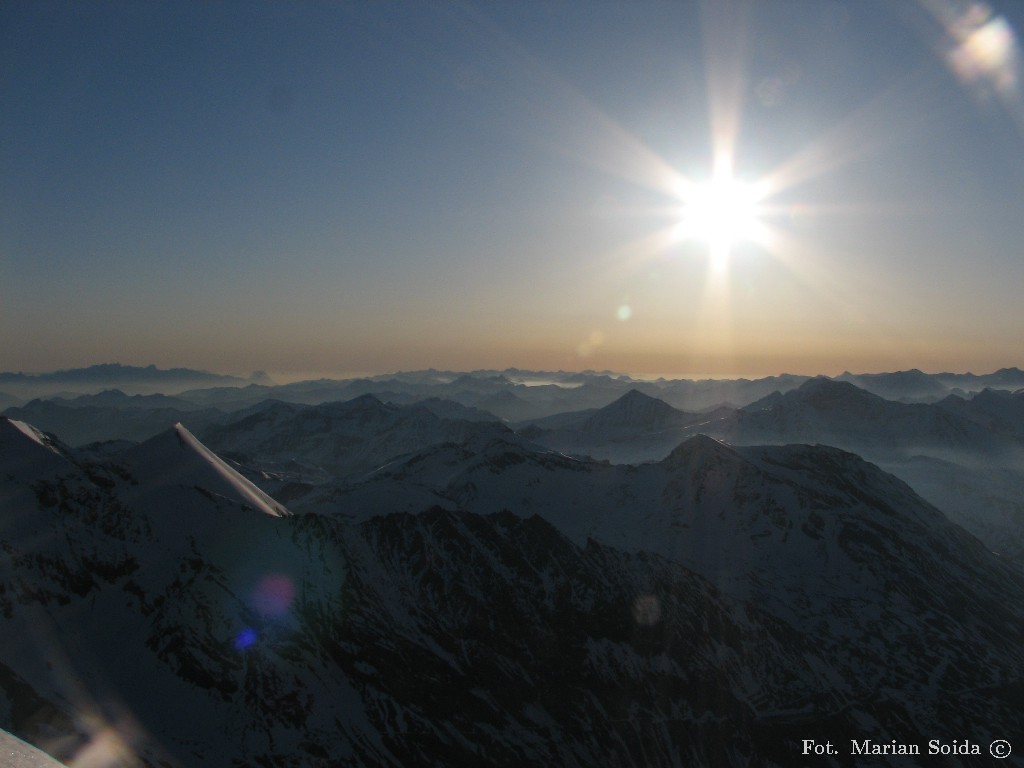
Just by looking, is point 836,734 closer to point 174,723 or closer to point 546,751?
point 546,751

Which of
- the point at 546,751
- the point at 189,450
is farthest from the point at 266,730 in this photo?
the point at 189,450

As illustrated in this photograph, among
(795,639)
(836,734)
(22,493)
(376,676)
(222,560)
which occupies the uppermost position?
(22,493)

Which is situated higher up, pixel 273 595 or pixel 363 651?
pixel 273 595

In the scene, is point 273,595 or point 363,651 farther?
point 363,651

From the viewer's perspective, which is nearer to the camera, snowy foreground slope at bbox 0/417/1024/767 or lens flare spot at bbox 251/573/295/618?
snowy foreground slope at bbox 0/417/1024/767
